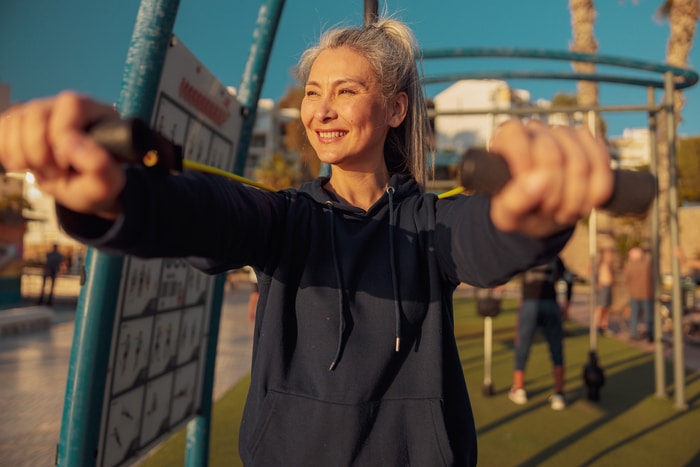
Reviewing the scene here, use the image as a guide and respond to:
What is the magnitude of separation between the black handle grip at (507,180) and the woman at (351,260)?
139mm

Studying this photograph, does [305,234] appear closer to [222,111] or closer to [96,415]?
[96,415]

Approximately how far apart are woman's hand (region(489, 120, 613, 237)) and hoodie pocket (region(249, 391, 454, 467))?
0.67 m

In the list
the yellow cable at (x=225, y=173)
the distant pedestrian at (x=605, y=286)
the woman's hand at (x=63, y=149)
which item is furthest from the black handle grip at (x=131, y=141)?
the distant pedestrian at (x=605, y=286)

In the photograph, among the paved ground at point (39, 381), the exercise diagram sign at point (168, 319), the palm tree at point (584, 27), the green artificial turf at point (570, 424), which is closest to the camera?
the exercise diagram sign at point (168, 319)

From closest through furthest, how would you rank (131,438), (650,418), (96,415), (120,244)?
(120,244), (96,415), (131,438), (650,418)

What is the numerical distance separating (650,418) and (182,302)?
4448mm

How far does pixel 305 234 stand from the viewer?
1.28 metres

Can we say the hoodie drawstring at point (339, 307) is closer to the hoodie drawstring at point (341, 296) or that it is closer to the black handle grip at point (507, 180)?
the hoodie drawstring at point (341, 296)

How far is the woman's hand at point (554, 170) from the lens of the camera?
0.63m

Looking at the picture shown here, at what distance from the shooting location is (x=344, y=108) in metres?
1.34

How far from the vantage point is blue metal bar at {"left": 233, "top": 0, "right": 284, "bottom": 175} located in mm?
2514

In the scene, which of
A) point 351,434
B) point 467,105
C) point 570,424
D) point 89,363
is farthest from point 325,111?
point 467,105

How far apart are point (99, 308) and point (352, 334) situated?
85cm

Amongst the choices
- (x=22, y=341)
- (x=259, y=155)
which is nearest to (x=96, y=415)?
(x=22, y=341)
